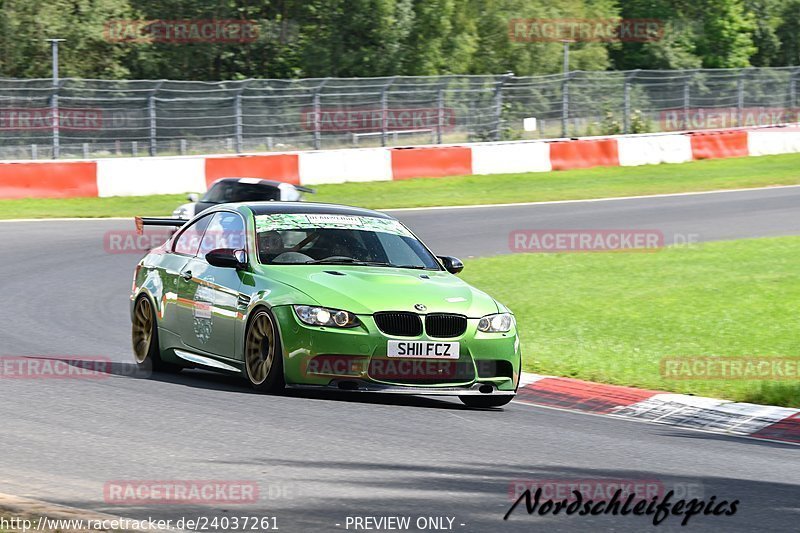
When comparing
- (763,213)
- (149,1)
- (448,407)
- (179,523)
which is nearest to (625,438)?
(448,407)

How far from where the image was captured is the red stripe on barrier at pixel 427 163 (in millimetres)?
31141

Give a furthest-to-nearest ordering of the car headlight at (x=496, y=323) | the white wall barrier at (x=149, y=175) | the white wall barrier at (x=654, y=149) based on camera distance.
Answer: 1. the white wall barrier at (x=654, y=149)
2. the white wall barrier at (x=149, y=175)
3. the car headlight at (x=496, y=323)

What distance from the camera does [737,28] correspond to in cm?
7888

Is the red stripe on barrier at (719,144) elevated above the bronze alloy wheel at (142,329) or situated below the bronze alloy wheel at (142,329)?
above

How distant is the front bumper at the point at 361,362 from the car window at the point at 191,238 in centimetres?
195

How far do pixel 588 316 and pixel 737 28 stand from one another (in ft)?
224

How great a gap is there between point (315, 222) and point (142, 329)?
1.89 meters

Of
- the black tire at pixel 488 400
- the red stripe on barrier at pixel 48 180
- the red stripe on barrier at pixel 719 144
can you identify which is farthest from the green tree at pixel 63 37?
the black tire at pixel 488 400

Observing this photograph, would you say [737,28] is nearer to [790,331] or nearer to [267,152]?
[267,152]

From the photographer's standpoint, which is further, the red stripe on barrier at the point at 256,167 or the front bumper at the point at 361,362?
the red stripe on barrier at the point at 256,167

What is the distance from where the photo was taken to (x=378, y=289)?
9719 mm

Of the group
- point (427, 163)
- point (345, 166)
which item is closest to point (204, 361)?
point (345, 166)

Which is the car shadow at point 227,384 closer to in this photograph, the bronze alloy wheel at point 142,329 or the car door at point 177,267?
the bronze alloy wheel at point 142,329

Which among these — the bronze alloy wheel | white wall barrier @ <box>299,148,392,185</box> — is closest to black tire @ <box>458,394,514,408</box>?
the bronze alloy wheel
